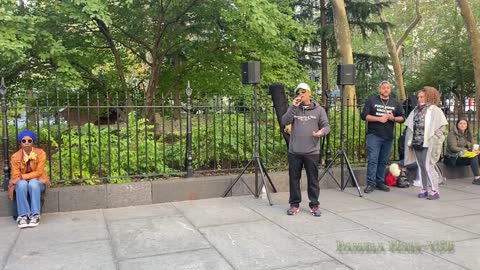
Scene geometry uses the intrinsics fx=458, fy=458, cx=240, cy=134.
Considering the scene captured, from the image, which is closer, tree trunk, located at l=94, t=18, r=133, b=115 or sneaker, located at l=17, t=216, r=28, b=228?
sneaker, located at l=17, t=216, r=28, b=228

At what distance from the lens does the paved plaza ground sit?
14.4ft

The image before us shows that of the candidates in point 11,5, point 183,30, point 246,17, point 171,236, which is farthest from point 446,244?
point 183,30

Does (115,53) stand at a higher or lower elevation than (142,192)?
higher

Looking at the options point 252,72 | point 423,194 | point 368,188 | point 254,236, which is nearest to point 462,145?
point 423,194

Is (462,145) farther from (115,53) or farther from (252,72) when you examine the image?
(115,53)

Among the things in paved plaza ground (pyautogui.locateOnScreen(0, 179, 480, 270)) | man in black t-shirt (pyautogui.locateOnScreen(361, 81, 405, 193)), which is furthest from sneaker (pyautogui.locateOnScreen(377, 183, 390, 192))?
paved plaza ground (pyautogui.locateOnScreen(0, 179, 480, 270))

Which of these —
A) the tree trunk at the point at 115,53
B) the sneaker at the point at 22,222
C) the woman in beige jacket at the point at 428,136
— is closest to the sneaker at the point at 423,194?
the woman in beige jacket at the point at 428,136

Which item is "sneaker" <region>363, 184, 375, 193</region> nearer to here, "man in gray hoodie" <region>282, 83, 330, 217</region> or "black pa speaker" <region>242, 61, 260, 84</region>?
"man in gray hoodie" <region>282, 83, 330, 217</region>

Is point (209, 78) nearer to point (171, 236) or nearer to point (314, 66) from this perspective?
point (171, 236)

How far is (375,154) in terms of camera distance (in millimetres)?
7598

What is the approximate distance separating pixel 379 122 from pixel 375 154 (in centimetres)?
55

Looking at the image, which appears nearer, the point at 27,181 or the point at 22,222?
the point at 22,222

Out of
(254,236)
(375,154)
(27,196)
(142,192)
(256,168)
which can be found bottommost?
(254,236)

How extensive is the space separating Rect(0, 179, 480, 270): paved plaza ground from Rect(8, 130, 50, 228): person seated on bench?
0.71 feet
